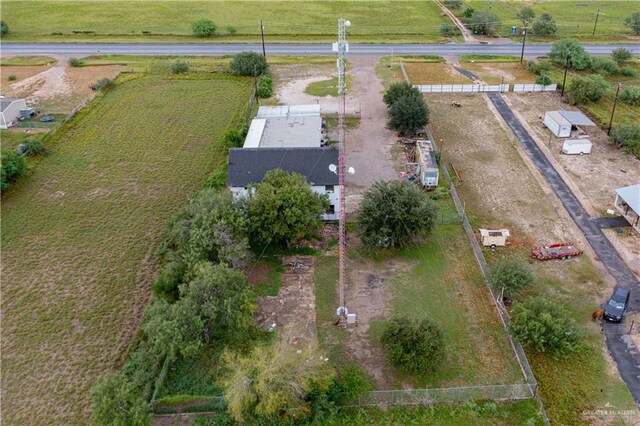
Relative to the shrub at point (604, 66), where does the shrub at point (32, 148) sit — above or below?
below

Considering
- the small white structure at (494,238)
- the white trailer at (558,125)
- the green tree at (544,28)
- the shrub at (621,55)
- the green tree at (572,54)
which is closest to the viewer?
the small white structure at (494,238)

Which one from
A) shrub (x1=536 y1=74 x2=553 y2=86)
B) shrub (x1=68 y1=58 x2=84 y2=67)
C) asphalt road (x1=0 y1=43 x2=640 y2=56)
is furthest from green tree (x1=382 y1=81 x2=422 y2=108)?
shrub (x1=68 y1=58 x2=84 y2=67)

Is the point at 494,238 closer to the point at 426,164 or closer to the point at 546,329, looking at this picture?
the point at 546,329

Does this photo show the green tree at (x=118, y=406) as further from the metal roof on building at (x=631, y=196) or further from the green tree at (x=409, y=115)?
the green tree at (x=409, y=115)

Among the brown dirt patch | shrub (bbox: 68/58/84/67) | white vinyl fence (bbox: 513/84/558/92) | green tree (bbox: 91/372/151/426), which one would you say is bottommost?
the brown dirt patch

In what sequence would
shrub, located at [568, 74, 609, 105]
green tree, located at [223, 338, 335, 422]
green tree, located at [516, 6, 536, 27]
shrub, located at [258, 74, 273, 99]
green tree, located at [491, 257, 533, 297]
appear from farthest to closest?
1. green tree, located at [516, 6, 536, 27]
2. shrub, located at [258, 74, 273, 99]
3. shrub, located at [568, 74, 609, 105]
4. green tree, located at [491, 257, 533, 297]
5. green tree, located at [223, 338, 335, 422]

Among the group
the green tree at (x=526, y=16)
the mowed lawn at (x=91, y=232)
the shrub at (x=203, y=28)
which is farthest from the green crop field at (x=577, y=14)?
the mowed lawn at (x=91, y=232)

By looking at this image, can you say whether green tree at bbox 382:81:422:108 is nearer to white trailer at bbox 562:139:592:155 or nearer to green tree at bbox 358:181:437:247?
white trailer at bbox 562:139:592:155

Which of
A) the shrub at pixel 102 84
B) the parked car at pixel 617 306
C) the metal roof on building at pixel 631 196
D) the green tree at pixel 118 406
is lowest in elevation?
the parked car at pixel 617 306
